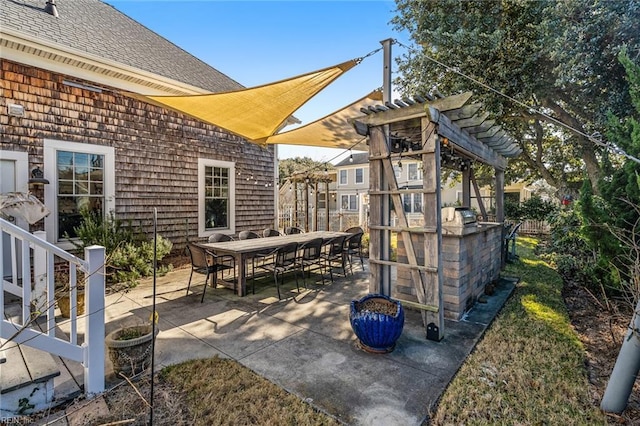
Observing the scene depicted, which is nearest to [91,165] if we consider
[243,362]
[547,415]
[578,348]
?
[243,362]

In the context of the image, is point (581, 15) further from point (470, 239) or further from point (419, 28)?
point (470, 239)

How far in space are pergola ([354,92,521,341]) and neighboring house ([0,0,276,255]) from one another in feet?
13.3

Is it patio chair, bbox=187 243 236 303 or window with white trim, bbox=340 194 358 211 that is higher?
window with white trim, bbox=340 194 358 211

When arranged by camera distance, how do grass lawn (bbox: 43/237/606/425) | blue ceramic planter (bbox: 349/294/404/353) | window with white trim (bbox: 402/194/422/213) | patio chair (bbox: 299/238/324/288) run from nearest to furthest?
grass lawn (bbox: 43/237/606/425), blue ceramic planter (bbox: 349/294/404/353), patio chair (bbox: 299/238/324/288), window with white trim (bbox: 402/194/422/213)

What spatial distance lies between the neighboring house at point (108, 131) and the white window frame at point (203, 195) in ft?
0.08

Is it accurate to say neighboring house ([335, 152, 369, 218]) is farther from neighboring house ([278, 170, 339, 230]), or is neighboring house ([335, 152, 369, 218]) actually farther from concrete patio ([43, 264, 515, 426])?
concrete patio ([43, 264, 515, 426])

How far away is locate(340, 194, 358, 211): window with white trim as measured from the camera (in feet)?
81.7

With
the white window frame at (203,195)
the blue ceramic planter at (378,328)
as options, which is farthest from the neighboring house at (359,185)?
the blue ceramic planter at (378,328)

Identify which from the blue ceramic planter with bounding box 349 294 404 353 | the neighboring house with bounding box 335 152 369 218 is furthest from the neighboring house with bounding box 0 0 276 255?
the neighboring house with bounding box 335 152 369 218

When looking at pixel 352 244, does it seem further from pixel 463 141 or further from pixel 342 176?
pixel 342 176

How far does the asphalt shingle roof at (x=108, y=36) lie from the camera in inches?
203

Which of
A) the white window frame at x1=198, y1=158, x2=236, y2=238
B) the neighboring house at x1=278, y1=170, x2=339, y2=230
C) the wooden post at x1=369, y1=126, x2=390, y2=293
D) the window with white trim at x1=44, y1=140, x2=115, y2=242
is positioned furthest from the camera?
the neighboring house at x1=278, y1=170, x2=339, y2=230

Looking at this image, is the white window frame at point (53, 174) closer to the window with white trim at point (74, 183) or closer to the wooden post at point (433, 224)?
the window with white trim at point (74, 183)

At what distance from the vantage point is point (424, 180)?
11.3ft
